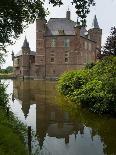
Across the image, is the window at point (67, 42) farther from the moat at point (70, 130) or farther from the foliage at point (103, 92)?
the moat at point (70, 130)

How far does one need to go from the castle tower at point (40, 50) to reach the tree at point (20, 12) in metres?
68.3

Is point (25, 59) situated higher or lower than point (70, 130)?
higher

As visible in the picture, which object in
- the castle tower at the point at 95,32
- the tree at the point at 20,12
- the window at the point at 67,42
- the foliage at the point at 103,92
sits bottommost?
the foliage at the point at 103,92

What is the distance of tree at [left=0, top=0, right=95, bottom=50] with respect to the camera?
937 cm

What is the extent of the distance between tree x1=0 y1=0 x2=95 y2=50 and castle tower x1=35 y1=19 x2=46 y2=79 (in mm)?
68309

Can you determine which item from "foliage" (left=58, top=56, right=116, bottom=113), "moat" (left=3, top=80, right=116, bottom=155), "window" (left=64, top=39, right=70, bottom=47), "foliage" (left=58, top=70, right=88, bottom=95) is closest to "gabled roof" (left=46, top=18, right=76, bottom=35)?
"window" (left=64, top=39, right=70, bottom=47)

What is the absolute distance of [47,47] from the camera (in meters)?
90.8

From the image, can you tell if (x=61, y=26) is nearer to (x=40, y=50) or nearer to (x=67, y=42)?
(x=67, y=42)

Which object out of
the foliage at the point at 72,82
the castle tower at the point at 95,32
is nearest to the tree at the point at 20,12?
the foliage at the point at 72,82

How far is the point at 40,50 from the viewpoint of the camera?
296 feet

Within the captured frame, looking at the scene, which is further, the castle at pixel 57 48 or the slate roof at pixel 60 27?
the slate roof at pixel 60 27

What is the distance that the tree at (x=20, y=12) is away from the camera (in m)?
9.37

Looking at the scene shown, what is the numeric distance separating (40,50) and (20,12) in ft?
246

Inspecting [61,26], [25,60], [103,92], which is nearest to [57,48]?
[61,26]
